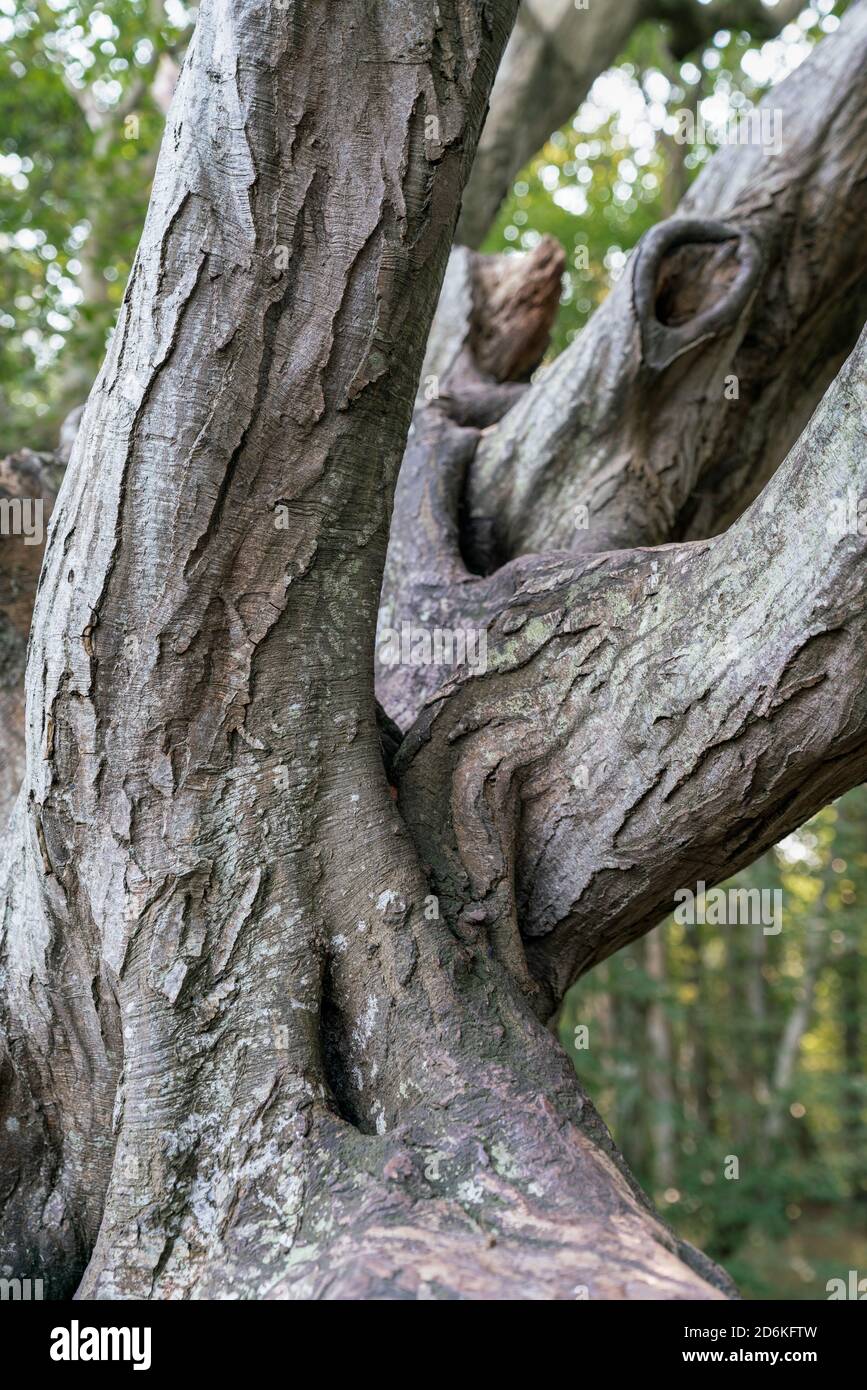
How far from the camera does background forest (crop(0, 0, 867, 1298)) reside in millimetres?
6031

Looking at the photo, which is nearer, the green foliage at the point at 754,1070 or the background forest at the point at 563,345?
the background forest at the point at 563,345

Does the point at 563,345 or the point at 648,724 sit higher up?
the point at 563,345

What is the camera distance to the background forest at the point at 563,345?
603 centimetres

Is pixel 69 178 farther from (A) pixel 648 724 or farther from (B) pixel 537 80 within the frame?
(A) pixel 648 724

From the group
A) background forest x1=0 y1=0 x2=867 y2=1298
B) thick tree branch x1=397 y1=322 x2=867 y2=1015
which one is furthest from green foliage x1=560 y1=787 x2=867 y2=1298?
thick tree branch x1=397 y1=322 x2=867 y2=1015

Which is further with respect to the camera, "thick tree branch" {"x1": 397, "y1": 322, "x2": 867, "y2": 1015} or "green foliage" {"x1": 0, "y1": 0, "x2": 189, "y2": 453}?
"green foliage" {"x1": 0, "y1": 0, "x2": 189, "y2": 453}

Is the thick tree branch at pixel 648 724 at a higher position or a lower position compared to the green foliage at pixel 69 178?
lower

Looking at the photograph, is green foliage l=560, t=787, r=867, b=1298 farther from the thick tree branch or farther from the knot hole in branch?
the thick tree branch

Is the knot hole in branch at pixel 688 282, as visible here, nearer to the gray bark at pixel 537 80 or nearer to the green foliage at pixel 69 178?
the gray bark at pixel 537 80

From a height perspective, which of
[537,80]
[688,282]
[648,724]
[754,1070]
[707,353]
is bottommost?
[754,1070]

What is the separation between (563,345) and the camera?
28.5ft

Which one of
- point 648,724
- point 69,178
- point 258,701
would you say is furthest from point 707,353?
point 69,178

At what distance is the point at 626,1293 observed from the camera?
1.53m

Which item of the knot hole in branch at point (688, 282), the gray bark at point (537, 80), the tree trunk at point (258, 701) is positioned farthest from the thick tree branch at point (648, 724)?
the gray bark at point (537, 80)
